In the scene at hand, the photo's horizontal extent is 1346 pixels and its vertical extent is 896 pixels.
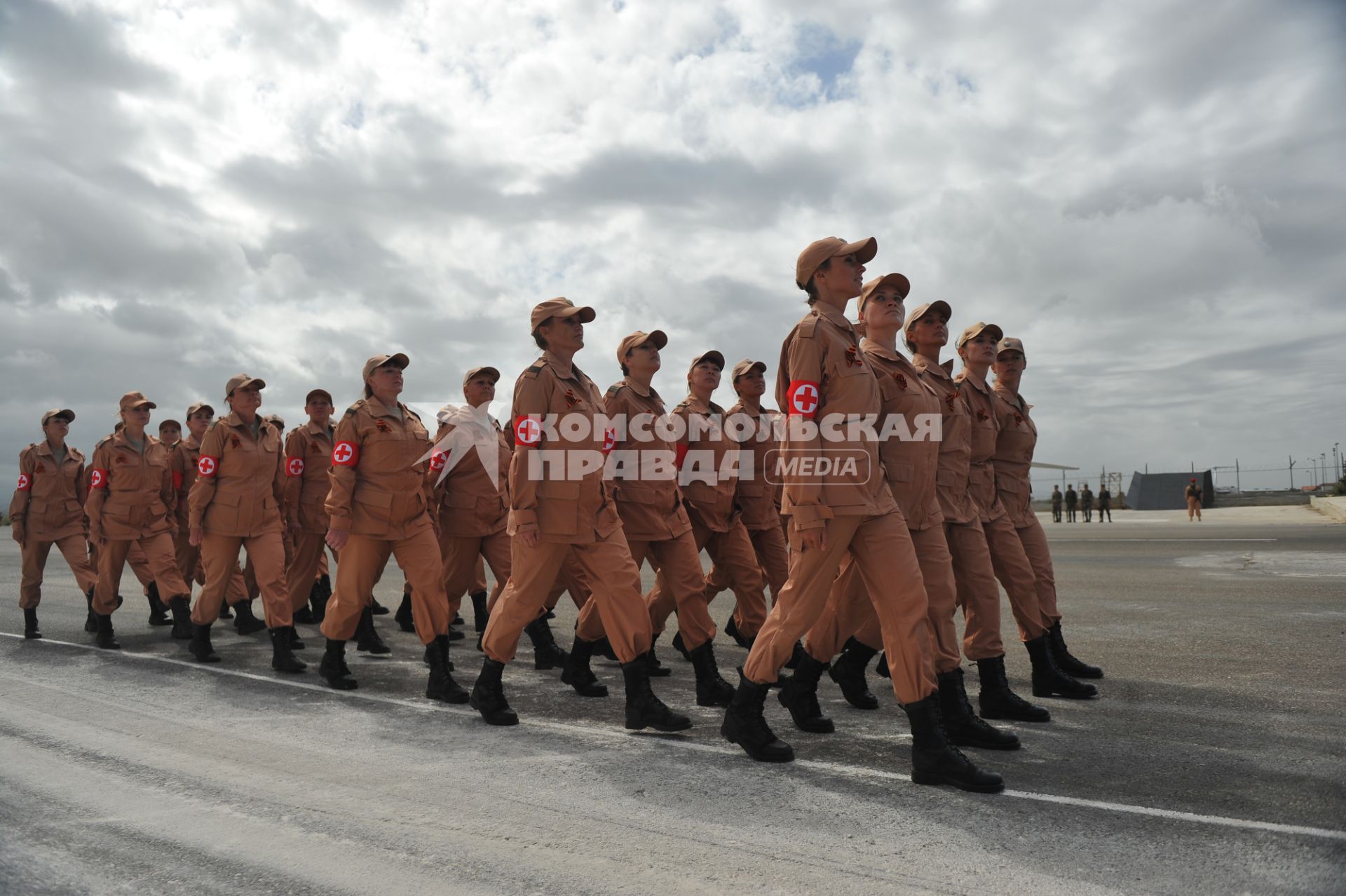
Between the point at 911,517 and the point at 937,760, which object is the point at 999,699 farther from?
the point at 937,760

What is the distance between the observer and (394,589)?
46.5 ft

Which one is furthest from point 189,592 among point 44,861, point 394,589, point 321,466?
point 44,861

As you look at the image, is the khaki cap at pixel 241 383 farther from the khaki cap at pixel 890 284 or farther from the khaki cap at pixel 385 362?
the khaki cap at pixel 890 284

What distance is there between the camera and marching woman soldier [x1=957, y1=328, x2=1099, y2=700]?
20.4 feet

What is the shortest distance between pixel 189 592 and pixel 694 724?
20.8 ft

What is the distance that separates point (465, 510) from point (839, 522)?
4.38 m

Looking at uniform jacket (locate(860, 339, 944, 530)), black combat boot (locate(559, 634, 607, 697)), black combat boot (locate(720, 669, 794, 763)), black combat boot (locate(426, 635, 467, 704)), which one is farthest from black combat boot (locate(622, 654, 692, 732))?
uniform jacket (locate(860, 339, 944, 530))

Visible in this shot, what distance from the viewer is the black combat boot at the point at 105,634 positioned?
28.7 feet

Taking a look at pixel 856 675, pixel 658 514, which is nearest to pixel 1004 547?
pixel 856 675

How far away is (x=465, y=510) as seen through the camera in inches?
319

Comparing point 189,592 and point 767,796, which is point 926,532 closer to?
point 767,796

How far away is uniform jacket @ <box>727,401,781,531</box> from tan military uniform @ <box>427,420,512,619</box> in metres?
1.95

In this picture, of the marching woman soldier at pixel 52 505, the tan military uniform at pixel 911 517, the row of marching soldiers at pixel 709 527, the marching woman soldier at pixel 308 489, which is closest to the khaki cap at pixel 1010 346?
the row of marching soldiers at pixel 709 527

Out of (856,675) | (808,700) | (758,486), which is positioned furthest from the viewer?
(758,486)
